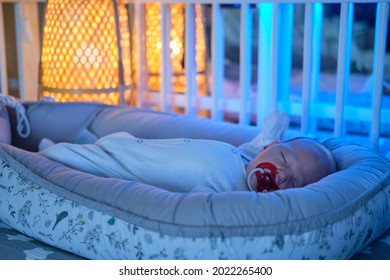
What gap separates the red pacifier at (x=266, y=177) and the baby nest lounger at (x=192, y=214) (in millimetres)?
132

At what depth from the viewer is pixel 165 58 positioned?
89.7 inches

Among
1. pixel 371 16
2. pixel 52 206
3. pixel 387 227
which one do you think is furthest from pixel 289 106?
pixel 52 206

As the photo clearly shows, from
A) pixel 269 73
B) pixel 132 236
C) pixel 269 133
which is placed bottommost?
pixel 132 236

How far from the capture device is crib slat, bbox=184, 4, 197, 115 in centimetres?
217

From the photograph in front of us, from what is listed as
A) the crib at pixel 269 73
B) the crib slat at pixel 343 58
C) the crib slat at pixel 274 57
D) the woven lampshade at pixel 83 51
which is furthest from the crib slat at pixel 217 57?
the crib slat at pixel 343 58

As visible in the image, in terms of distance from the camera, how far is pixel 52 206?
4.41ft

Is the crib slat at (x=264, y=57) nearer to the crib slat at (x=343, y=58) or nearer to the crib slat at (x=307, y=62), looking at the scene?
the crib slat at (x=307, y=62)

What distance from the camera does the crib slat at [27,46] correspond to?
264 cm

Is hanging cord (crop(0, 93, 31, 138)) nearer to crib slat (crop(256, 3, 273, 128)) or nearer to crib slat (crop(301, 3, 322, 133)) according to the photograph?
crib slat (crop(256, 3, 273, 128))

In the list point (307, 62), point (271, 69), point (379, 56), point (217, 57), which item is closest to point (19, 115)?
point (217, 57)

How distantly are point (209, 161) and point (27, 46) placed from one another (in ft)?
4.99

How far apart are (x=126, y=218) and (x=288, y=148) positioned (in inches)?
17.6

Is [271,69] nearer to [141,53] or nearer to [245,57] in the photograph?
[245,57]

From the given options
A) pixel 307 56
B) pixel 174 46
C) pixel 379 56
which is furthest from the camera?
pixel 174 46
